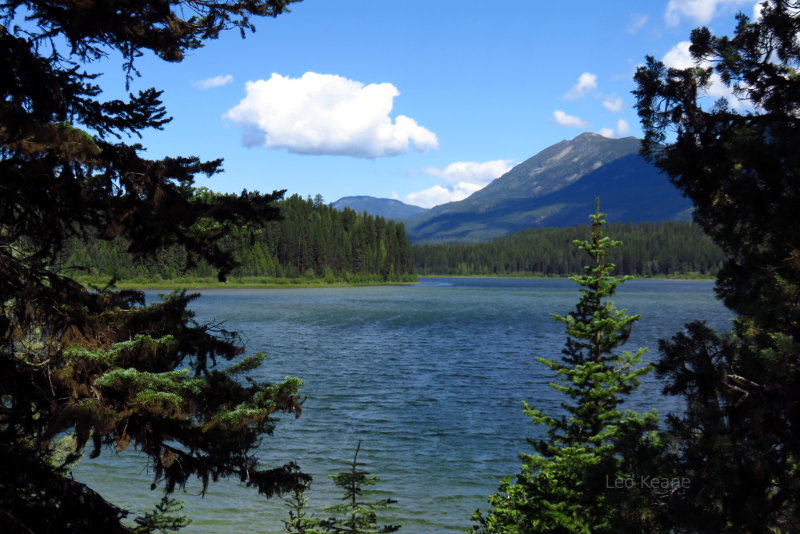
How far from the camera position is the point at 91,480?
803 inches

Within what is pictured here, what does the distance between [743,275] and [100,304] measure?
701cm

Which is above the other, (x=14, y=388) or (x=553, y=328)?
(x=14, y=388)

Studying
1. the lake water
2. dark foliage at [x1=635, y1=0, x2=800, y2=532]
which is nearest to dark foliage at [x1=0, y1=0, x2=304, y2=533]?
dark foliage at [x1=635, y1=0, x2=800, y2=532]

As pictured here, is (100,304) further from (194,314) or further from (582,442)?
(582,442)

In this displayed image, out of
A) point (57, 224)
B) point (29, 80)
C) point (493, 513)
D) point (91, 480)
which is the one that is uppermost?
point (29, 80)

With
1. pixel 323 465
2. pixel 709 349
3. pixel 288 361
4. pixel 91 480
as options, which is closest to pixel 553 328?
pixel 288 361

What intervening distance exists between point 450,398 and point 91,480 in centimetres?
1729

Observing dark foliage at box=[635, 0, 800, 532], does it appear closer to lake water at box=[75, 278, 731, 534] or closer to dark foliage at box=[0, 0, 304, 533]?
dark foliage at box=[0, 0, 304, 533]

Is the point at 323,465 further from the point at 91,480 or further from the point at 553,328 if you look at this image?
the point at 553,328

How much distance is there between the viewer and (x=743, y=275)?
22.9ft

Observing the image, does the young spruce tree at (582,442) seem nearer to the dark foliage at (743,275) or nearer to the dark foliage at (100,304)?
the dark foliage at (743,275)

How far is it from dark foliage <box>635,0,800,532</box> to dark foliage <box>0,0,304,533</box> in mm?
4272

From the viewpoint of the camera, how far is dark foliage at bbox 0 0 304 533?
521 cm

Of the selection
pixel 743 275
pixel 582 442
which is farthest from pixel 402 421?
pixel 743 275
